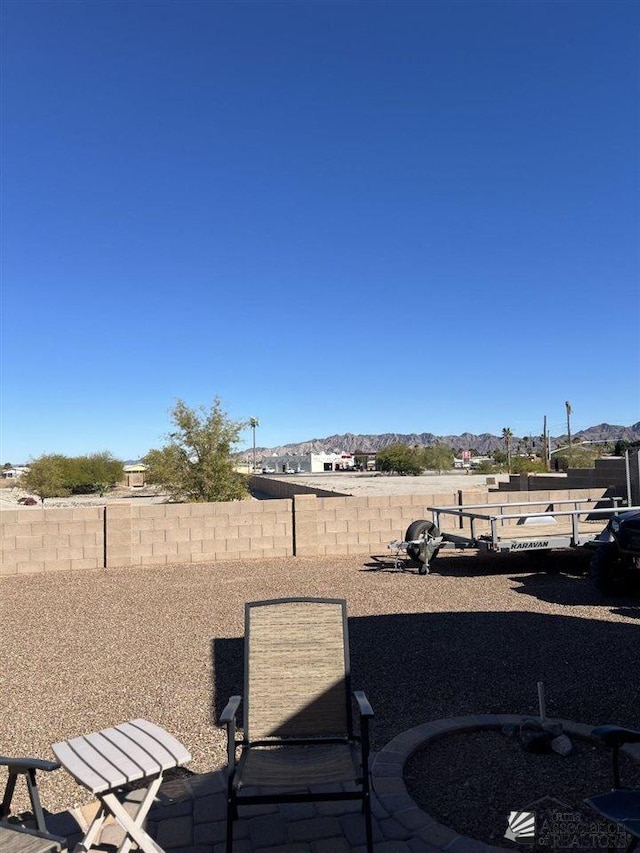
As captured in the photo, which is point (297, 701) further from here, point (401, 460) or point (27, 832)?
point (401, 460)

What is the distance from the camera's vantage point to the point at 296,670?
3754 millimetres

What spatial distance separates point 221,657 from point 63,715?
5.88 feet

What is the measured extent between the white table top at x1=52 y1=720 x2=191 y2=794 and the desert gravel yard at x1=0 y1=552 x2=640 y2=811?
0.87m

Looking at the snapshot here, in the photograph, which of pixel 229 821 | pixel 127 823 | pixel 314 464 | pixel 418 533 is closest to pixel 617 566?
pixel 418 533

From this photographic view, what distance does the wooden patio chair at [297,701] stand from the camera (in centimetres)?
328

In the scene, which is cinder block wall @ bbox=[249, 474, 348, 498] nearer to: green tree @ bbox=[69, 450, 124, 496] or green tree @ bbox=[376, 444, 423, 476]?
green tree @ bbox=[69, 450, 124, 496]

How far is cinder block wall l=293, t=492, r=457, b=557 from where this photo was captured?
1339 cm

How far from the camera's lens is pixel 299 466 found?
130m

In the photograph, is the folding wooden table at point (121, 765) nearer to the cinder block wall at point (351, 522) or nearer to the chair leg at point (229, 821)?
the chair leg at point (229, 821)

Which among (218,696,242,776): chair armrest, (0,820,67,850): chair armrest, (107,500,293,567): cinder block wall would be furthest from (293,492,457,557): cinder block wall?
(0,820,67,850): chair armrest

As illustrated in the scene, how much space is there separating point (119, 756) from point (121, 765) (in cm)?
11

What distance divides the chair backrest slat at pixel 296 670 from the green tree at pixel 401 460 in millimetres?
73267

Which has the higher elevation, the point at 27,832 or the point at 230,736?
the point at 230,736

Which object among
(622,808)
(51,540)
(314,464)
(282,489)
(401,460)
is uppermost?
(314,464)
